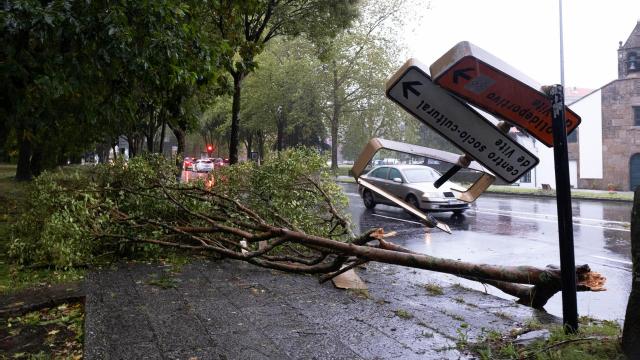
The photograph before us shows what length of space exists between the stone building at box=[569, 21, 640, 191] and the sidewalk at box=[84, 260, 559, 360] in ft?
99.7

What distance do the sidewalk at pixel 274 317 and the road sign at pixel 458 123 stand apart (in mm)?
1688

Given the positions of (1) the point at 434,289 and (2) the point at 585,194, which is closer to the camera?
(1) the point at 434,289

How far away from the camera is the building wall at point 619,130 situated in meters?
30.5

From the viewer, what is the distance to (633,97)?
30.4 meters

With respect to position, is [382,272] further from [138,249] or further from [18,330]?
[18,330]

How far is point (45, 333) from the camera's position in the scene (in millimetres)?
4277

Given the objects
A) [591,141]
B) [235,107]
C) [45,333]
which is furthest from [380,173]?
[591,141]

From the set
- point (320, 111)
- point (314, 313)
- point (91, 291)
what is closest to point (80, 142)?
point (91, 291)

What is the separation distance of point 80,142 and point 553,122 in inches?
631

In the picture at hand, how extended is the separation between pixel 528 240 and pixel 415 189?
199 inches

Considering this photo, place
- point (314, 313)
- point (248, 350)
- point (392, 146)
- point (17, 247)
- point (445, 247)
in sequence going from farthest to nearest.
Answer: point (445, 247), point (17, 247), point (314, 313), point (248, 350), point (392, 146)

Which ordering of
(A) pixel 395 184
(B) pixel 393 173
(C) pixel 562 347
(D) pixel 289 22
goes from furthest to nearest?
(B) pixel 393 173 → (A) pixel 395 184 → (D) pixel 289 22 → (C) pixel 562 347

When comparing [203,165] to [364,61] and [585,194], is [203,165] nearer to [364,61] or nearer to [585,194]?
[364,61]

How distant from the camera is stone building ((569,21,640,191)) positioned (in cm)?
3044
